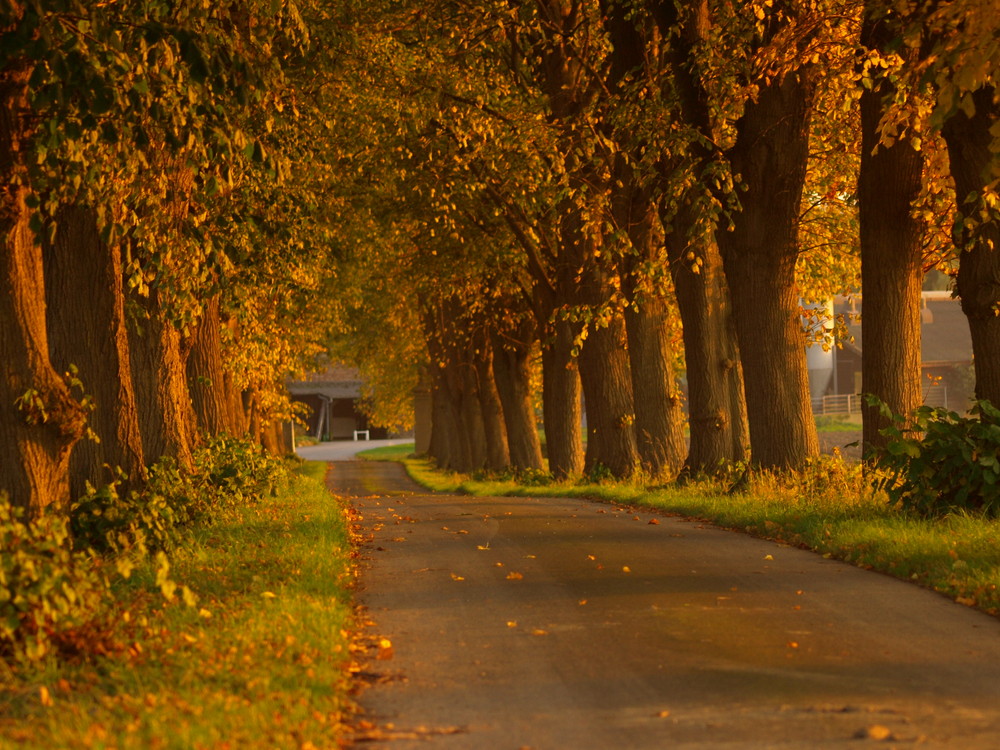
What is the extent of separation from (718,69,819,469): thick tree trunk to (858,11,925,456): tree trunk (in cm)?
172

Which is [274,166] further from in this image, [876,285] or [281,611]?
[876,285]

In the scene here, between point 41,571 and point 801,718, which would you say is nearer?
point 801,718

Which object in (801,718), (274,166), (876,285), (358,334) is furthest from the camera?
(358,334)

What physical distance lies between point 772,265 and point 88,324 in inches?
352

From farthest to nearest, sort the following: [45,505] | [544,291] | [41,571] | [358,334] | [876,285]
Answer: [358,334], [544,291], [876,285], [45,505], [41,571]

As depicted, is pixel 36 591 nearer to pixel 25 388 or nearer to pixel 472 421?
pixel 25 388

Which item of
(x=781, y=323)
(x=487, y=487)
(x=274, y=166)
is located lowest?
(x=487, y=487)

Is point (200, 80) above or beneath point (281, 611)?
above

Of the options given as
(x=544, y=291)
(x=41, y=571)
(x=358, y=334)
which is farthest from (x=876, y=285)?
(x=358, y=334)

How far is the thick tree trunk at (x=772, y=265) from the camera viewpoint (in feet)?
58.1

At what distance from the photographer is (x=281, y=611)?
9039mm

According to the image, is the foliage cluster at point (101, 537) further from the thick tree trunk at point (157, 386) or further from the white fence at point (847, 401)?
the white fence at point (847, 401)

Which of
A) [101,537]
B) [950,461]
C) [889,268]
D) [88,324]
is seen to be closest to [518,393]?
[889,268]

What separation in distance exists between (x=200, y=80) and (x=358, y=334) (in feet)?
134
